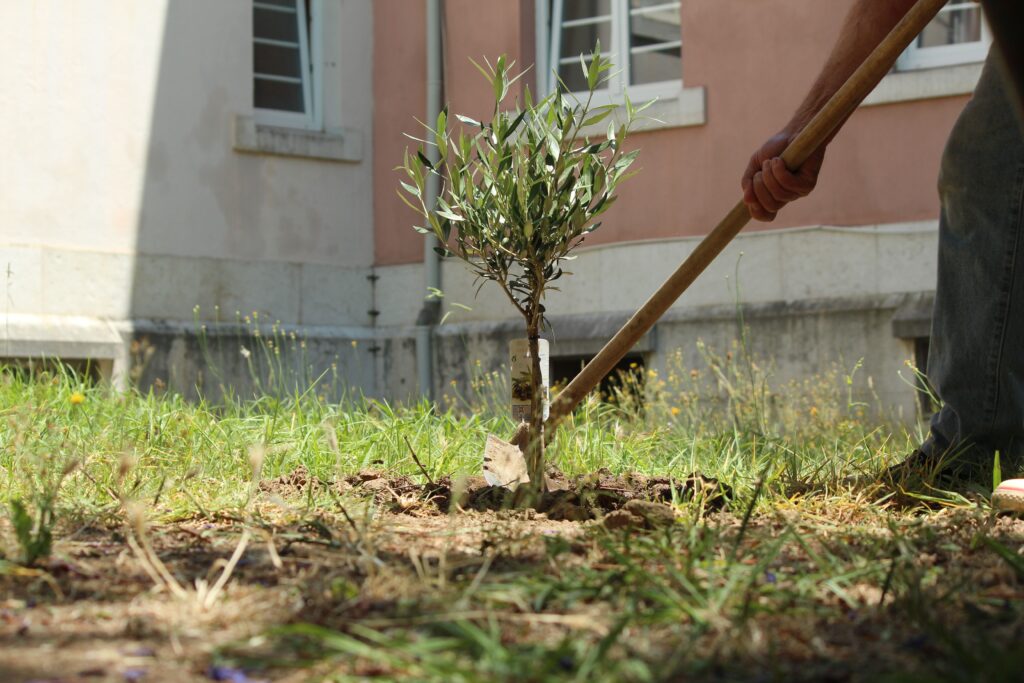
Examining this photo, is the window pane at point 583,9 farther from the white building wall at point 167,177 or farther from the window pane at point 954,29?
the window pane at point 954,29

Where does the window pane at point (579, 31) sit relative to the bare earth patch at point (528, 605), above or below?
above

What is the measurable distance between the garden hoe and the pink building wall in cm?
363

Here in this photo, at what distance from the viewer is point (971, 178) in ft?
11.2

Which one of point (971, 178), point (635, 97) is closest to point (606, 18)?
point (635, 97)

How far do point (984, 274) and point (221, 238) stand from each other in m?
5.26

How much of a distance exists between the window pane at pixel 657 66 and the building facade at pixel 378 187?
14mm

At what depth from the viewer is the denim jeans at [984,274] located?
334 centimetres

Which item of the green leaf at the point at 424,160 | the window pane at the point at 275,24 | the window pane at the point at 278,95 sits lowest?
the green leaf at the point at 424,160

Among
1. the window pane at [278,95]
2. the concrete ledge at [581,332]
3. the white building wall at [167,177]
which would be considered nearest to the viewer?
the white building wall at [167,177]

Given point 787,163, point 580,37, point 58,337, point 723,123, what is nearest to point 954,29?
point 723,123

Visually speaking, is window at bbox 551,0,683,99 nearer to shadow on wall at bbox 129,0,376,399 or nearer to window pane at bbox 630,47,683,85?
window pane at bbox 630,47,683,85

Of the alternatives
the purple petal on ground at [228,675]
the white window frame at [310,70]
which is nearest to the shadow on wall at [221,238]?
the white window frame at [310,70]

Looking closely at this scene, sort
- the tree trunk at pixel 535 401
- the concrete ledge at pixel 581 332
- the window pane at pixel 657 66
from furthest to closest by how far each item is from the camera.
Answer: the window pane at pixel 657 66, the concrete ledge at pixel 581 332, the tree trunk at pixel 535 401

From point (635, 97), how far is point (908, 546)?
561 cm
